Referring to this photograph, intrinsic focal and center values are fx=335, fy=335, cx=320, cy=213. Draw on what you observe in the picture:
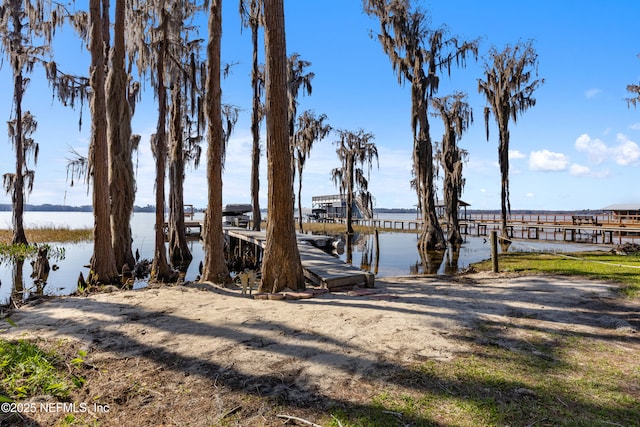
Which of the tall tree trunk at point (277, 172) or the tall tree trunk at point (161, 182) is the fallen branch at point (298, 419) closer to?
the tall tree trunk at point (277, 172)

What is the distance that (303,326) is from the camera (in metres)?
5.00

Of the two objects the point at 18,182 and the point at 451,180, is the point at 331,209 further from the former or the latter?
the point at 18,182

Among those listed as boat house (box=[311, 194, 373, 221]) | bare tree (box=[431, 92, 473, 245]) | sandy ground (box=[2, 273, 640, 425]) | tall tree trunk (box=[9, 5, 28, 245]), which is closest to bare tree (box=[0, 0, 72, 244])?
tall tree trunk (box=[9, 5, 28, 245])

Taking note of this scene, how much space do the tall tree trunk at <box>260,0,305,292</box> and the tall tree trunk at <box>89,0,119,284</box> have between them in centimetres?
570

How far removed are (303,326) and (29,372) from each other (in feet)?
10.5

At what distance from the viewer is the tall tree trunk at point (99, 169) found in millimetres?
9852

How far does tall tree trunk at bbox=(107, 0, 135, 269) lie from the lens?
12492mm

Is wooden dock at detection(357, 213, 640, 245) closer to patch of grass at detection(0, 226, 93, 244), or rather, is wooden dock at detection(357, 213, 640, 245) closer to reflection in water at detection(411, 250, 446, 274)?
reflection in water at detection(411, 250, 446, 274)

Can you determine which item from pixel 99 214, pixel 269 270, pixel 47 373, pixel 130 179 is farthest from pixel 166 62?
pixel 47 373

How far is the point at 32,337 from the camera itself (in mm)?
4707

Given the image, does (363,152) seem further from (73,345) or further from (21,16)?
(73,345)

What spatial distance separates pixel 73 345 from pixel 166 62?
11686 mm

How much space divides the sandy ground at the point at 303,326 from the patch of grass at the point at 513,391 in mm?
351

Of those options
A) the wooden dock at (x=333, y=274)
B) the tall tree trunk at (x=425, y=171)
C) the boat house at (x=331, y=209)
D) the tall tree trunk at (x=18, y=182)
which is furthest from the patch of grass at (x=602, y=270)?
the boat house at (x=331, y=209)
